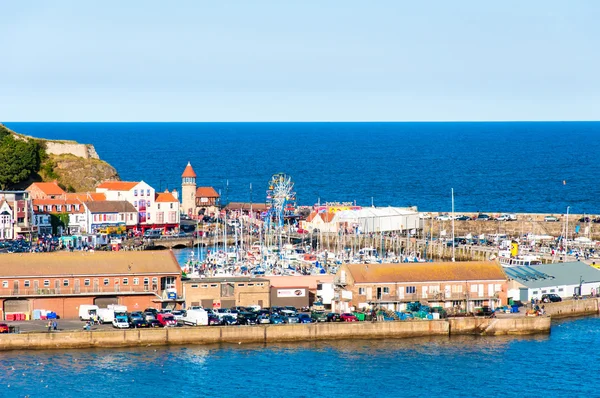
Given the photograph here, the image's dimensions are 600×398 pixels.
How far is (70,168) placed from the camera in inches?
5118

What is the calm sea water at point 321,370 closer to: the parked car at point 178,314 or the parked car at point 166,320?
the parked car at point 166,320

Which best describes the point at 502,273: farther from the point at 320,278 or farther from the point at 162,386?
the point at 162,386

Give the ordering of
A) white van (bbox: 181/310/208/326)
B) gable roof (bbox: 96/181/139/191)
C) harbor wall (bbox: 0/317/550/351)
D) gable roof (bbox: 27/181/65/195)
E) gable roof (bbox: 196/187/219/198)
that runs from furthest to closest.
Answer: gable roof (bbox: 196/187/219/198)
gable roof (bbox: 96/181/139/191)
gable roof (bbox: 27/181/65/195)
white van (bbox: 181/310/208/326)
harbor wall (bbox: 0/317/550/351)

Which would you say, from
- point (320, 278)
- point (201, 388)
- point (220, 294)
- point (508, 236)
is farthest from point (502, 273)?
point (508, 236)

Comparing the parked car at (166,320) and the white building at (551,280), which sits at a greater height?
the white building at (551,280)

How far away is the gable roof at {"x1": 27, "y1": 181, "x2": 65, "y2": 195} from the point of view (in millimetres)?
114875

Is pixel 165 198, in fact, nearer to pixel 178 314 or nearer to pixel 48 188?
pixel 48 188

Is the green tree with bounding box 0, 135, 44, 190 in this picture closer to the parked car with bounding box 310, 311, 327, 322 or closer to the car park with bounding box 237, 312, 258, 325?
the car park with bounding box 237, 312, 258, 325

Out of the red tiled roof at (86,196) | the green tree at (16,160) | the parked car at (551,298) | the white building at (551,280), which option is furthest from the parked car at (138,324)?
the green tree at (16,160)

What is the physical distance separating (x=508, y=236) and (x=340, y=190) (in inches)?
2124

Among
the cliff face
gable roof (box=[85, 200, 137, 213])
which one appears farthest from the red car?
the cliff face

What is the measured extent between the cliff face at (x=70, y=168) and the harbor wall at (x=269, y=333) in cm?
6259

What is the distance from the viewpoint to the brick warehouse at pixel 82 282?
6925cm

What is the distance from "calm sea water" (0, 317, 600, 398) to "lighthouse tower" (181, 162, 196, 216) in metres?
58.9
